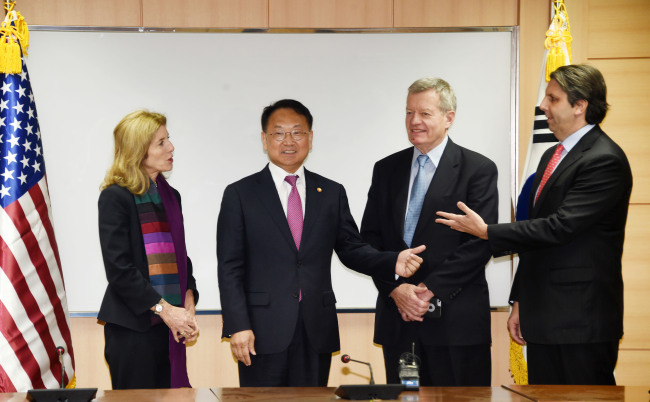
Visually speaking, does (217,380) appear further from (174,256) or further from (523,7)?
(523,7)

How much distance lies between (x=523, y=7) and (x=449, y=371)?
2374mm

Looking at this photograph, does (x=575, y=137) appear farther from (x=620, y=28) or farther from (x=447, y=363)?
(x=620, y=28)

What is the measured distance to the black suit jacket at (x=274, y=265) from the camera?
10.4ft

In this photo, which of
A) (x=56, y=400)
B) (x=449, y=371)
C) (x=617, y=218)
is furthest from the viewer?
(x=449, y=371)

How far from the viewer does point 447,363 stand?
10.6 feet

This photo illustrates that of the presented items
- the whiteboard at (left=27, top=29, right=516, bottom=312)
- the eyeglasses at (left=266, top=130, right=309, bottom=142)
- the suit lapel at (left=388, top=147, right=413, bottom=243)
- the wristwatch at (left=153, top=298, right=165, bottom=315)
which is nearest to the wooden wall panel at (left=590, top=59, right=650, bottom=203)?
the whiteboard at (left=27, top=29, right=516, bottom=312)

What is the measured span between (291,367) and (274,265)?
1.56 ft

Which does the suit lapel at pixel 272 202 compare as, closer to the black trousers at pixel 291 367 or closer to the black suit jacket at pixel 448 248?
the black trousers at pixel 291 367

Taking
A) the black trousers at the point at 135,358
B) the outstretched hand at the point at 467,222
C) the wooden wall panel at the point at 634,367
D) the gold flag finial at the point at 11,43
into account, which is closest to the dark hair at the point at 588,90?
the outstretched hand at the point at 467,222

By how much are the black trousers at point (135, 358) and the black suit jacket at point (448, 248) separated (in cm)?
106

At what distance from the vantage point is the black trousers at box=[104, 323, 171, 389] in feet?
10.3

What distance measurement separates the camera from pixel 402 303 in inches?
128

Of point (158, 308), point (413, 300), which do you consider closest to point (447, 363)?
point (413, 300)

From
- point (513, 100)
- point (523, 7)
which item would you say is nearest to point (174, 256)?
point (513, 100)
